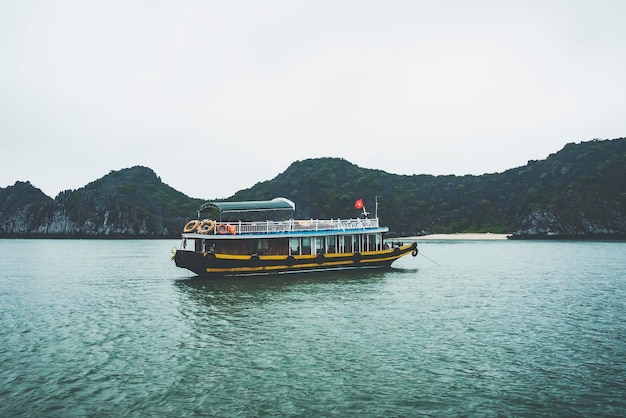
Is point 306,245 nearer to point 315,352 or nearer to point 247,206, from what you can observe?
point 247,206

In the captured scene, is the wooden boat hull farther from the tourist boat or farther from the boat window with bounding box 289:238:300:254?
the boat window with bounding box 289:238:300:254

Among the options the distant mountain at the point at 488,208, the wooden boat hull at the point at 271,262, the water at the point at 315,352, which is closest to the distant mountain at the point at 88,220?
the distant mountain at the point at 488,208

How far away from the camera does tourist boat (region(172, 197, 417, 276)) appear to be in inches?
1404

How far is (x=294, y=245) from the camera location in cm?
3881

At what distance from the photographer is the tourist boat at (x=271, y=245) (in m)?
35.7

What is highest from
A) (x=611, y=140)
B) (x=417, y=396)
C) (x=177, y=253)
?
(x=611, y=140)

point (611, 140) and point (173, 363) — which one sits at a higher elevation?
point (611, 140)

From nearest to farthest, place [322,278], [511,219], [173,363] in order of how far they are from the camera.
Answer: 1. [173,363]
2. [322,278]
3. [511,219]

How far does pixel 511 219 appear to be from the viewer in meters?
168

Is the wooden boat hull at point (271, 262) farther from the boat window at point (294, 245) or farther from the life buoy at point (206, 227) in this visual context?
Result: the life buoy at point (206, 227)

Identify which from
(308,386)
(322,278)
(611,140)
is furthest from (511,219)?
(308,386)

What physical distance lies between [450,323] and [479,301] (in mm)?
7336

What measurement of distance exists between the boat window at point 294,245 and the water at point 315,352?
6.64m

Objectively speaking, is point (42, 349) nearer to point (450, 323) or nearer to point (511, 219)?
point (450, 323)
